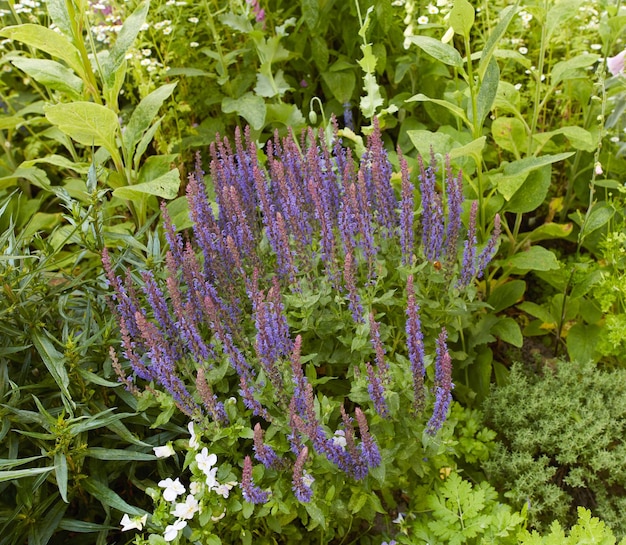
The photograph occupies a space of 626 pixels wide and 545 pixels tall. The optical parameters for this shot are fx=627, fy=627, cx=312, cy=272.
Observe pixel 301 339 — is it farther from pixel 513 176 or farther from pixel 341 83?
pixel 341 83

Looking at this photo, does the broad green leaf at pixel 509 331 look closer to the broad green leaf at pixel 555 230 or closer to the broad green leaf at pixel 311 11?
the broad green leaf at pixel 555 230

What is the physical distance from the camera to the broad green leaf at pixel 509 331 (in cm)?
228

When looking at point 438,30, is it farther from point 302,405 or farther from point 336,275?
point 302,405

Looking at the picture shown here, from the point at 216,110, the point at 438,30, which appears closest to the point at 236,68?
the point at 216,110

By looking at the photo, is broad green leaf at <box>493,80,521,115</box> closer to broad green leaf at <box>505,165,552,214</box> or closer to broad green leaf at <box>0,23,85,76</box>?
broad green leaf at <box>505,165,552,214</box>

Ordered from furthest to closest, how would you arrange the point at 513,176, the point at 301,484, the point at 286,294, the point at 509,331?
1. the point at 509,331
2. the point at 513,176
3. the point at 286,294
4. the point at 301,484

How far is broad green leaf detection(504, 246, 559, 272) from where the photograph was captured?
2.19m

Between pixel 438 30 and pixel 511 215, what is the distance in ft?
3.04

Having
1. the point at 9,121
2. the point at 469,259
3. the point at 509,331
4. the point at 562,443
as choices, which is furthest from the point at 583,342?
the point at 9,121

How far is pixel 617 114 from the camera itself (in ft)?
7.73

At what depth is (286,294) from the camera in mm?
1825

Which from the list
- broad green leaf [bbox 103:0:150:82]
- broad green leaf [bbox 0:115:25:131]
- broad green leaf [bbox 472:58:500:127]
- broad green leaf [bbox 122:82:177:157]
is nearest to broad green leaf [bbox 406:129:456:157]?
broad green leaf [bbox 472:58:500:127]

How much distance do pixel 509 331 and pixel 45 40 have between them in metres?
1.96

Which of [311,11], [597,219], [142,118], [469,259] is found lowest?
[597,219]
